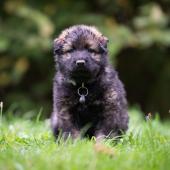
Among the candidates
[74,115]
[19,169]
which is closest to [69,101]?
[74,115]

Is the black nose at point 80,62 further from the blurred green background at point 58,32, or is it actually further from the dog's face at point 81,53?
the blurred green background at point 58,32

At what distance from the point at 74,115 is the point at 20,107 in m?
5.28

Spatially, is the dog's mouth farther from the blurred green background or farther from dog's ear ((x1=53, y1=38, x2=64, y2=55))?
the blurred green background

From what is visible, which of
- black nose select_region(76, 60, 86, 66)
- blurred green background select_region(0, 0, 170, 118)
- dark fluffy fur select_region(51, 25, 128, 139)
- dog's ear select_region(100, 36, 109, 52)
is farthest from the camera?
blurred green background select_region(0, 0, 170, 118)

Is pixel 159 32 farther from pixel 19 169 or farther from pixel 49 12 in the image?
pixel 19 169

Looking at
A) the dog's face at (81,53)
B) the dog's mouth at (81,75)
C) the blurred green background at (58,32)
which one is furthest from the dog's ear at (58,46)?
the blurred green background at (58,32)

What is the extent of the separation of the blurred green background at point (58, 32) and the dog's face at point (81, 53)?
14.6 feet

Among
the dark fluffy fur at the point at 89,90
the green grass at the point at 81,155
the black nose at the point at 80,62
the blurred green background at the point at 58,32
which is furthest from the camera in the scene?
the blurred green background at the point at 58,32

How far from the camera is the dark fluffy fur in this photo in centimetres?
682

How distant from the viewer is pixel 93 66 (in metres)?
6.79

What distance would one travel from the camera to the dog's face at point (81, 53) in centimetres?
674

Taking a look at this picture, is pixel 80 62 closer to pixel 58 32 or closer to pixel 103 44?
pixel 103 44

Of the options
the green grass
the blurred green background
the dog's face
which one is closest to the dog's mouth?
the dog's face

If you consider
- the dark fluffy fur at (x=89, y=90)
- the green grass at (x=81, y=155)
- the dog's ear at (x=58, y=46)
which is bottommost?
the green grass at (x=81, y=155)
